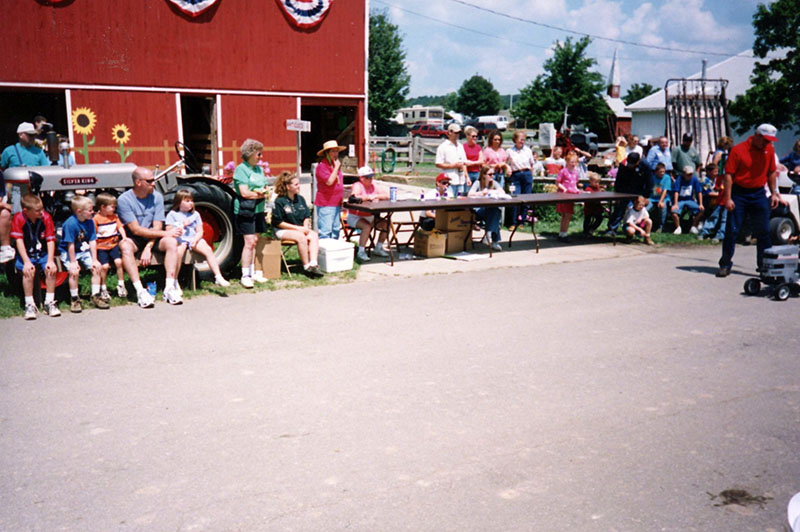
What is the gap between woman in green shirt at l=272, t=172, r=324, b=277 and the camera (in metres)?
9.11

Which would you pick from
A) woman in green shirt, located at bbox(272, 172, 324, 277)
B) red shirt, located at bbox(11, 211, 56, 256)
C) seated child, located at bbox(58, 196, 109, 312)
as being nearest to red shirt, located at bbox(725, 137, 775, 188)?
woman in green shirt, located at bbox(272, 172, 324, 277)

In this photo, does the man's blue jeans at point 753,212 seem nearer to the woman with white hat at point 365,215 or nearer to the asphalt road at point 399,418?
the asphalt road at point 399,418

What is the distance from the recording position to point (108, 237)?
24.8 ft

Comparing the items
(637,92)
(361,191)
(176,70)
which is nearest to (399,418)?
(361,191)

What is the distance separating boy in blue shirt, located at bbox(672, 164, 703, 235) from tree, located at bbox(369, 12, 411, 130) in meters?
47.8

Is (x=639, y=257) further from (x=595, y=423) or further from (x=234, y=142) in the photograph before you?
(x=234, y=142)

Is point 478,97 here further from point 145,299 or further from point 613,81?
point 145,299

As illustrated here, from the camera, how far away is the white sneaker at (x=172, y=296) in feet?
25.1

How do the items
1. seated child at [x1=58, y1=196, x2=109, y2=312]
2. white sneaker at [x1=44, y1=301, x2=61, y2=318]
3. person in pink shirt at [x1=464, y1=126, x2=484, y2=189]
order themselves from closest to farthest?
white sneaker at [x1=44, y1=301, x2=61, y2=318] < seated child at [x1=58, y1=196, x2=109, y2=312] < person in pink shirt at [x1=464, y1=126, x2=484, y2=189]

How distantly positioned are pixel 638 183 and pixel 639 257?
2.10 metres

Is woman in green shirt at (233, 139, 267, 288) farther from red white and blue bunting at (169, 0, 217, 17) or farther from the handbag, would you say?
red white and blue bunting at (169, 0, 217, 17)

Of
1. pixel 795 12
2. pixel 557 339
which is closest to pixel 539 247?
pixel 557 339

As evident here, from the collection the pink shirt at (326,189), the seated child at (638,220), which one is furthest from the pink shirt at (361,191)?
the seated child at (638,220)

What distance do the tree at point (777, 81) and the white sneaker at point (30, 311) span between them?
27.9m
